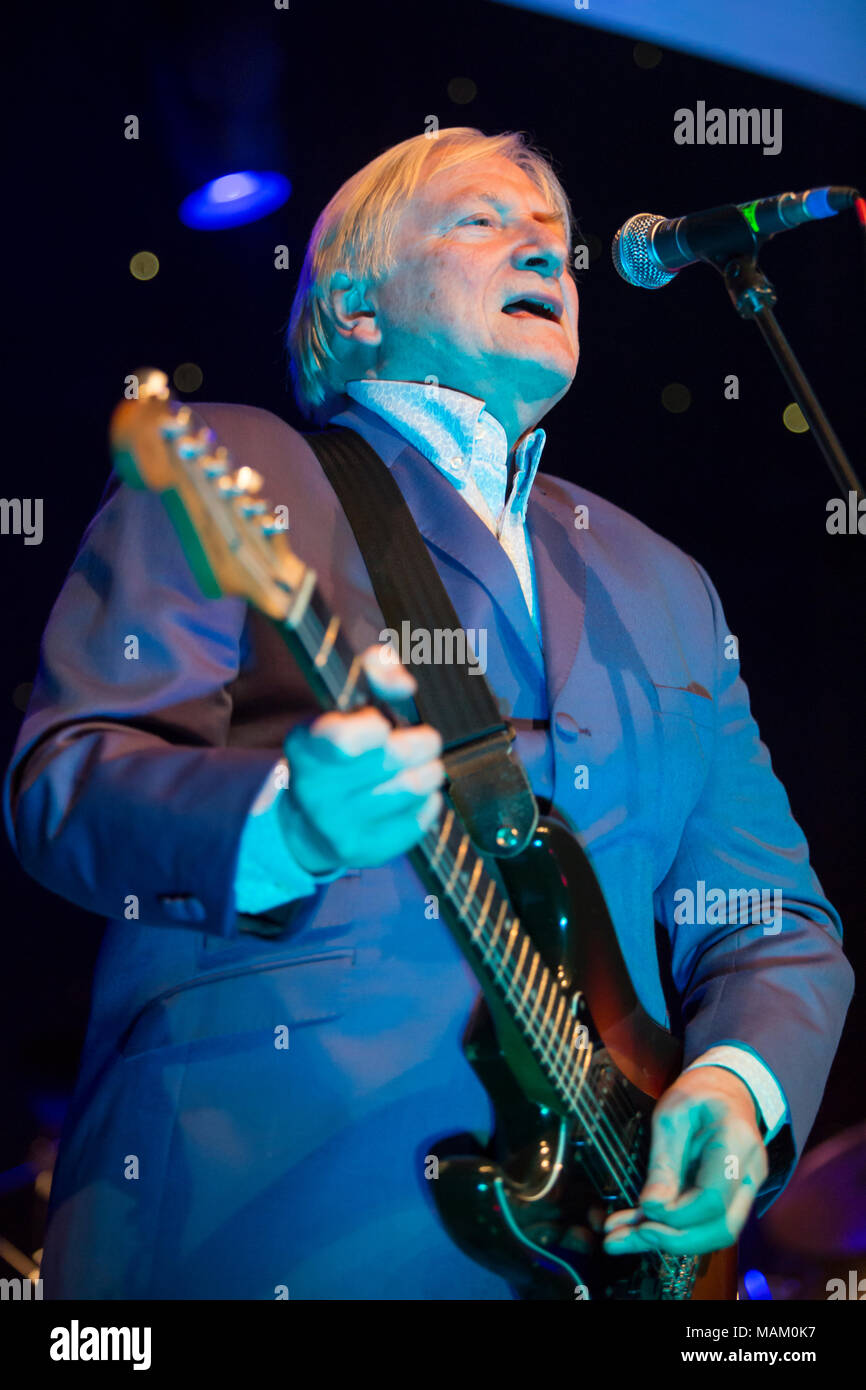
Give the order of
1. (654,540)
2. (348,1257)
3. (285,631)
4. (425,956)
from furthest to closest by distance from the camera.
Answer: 1. (654,540)
2. (425,956)
3. (348,1257)
4. (285,631)

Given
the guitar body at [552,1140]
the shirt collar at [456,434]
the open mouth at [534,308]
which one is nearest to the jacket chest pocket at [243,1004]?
the guitar body at [552,1140]

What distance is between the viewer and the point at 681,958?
1.99 metres

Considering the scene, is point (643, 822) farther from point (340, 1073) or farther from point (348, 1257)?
point (348, 1257)

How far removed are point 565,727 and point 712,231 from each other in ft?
2.50

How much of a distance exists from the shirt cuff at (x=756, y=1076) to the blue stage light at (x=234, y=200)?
2367 mm

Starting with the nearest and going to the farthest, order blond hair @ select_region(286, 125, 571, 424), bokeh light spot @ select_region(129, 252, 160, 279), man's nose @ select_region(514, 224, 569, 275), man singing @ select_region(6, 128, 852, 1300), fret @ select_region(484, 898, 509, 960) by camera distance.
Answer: man singing @ select_region(6, 128, 852, 1300) → fret @ select_region(484, 898, 509, 960) → man's nose @ select_region(514, 224, 569, 275) → blond hair @ select_region(286, 125, 571, 424) → bokeh light spot @ select_region(129, 252, 160, 279)

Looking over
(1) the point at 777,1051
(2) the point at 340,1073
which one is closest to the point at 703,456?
(1) the point at 777,1051

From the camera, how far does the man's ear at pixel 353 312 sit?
7.06 feet

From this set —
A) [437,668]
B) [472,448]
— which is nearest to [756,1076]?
[437,668]

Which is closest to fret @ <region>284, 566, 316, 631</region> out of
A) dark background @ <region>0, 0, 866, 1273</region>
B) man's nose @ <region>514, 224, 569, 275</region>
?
man's nose @ <region>514, 224, 569, 275</region>

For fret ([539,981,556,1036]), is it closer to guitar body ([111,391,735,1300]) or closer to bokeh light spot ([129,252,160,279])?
guitar body ([111,391,735,1300])

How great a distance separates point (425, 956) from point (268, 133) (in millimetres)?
2329

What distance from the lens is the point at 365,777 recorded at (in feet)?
3.25

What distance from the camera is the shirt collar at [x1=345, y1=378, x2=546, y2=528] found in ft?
6.35
